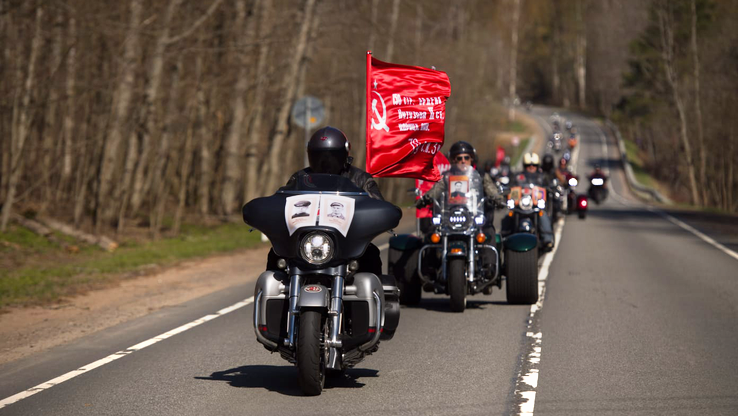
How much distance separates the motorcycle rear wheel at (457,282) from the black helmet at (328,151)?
4.20m

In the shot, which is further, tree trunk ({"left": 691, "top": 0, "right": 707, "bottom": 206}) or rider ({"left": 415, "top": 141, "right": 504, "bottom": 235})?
tree trunk ({"left": 691, "top": 0, "right": 707, "bottom": 206})

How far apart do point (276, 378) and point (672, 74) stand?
200 feet

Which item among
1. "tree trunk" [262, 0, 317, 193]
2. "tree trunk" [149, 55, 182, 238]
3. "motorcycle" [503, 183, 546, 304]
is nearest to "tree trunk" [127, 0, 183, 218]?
"tree trunk" [149, 55, 182, 238]

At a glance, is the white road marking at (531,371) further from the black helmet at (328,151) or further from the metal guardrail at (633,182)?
the metal guardrail at (633,182)

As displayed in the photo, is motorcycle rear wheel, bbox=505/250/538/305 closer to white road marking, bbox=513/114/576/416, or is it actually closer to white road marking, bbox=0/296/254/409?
white road marking, bbox=513/114/576/416

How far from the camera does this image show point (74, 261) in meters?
18.1

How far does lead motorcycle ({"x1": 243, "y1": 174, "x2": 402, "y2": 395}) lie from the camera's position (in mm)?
6949

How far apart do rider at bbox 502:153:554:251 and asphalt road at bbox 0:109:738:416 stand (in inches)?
87.1

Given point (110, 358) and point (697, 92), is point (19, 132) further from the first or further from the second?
point (697, 92)

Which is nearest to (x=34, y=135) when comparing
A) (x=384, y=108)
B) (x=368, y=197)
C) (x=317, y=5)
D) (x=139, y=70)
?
(x=139, y=70)

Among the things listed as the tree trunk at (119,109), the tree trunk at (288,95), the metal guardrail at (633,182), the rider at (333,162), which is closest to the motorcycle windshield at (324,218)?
the rider at (333,162)

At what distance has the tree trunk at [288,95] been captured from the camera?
29.6m

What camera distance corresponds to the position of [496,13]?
340ft


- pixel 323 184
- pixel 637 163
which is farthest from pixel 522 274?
pixel 637 163
